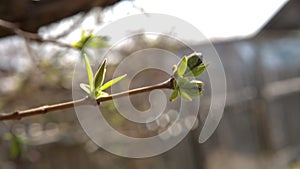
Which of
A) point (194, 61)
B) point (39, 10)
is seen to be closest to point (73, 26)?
point (39, 10)

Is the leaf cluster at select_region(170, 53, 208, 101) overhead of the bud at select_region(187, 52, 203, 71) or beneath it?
beneath

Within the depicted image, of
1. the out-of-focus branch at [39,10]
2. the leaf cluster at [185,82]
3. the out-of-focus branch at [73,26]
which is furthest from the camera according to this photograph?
the out-of-focus branch at [73,26]

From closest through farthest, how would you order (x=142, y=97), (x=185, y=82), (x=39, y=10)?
(x=185, y=82) < (x=39, y=10) < (x=142, y=97)

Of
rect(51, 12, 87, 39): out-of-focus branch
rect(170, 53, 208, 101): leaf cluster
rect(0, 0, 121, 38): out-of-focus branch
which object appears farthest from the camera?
rect(51, 12, 87, 39): out-of-focus branch

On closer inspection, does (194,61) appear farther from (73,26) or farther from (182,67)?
(73,26)

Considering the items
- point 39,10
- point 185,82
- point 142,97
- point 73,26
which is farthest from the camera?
point 142,97

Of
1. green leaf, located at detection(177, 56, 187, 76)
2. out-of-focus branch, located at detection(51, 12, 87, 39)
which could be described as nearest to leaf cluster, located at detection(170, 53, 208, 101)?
green leaf, located at detection(177, 56, 187, 76)

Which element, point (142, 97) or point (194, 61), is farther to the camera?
point (142, 97)

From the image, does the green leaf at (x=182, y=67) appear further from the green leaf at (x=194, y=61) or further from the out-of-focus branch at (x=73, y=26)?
the out-of-focus branch at (x=73, y=26)

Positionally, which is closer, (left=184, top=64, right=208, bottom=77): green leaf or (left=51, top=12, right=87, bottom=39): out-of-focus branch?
(left=184, top=64, right=208, bottom=77): green leaf

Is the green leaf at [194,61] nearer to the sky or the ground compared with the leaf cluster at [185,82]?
nearer to the sky

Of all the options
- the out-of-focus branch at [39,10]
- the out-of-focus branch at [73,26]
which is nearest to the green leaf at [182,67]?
the out-of-focus branch at [39,10]

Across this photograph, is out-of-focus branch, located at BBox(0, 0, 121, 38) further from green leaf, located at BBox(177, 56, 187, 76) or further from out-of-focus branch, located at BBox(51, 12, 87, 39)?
green leaf, located at BBox(177, 56, 187, 76)
